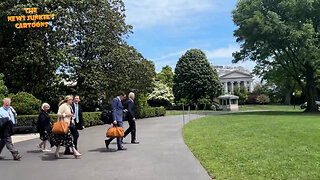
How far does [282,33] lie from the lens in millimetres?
33125

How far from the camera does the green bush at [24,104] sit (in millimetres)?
19625

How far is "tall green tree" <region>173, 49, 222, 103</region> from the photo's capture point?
205ft

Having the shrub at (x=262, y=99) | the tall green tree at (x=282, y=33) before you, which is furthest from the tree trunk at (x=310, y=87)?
the shrub at (x=262, y=99)

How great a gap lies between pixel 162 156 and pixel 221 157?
5.39 feet

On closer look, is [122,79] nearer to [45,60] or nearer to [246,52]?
[45,60]

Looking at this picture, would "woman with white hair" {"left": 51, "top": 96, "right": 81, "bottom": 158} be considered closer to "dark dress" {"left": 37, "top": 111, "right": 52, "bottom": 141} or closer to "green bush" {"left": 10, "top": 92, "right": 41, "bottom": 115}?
"dark dress" {"left": 37, "top": 111, "right": 52, "bottom": 141}

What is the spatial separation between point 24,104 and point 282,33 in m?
25.6

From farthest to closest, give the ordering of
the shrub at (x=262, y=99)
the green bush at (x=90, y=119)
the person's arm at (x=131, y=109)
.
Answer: the shrub at (x=262, y=99) → the green bush at (x=90, y=119) → the person's arm at (x=131, y=109)

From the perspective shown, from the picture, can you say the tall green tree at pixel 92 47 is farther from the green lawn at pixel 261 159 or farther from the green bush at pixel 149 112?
the green lawn at pixel 261 159

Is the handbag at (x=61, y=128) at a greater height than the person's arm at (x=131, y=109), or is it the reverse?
the person's arm at (x=131, y=109)

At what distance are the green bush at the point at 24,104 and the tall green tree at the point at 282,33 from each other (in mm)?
23606

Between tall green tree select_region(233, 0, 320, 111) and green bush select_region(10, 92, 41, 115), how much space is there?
23.6 meters

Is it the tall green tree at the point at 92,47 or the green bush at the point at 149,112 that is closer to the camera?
the tall green tree at the point at 92,47

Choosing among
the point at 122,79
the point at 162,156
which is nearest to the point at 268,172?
the point at 162,156
